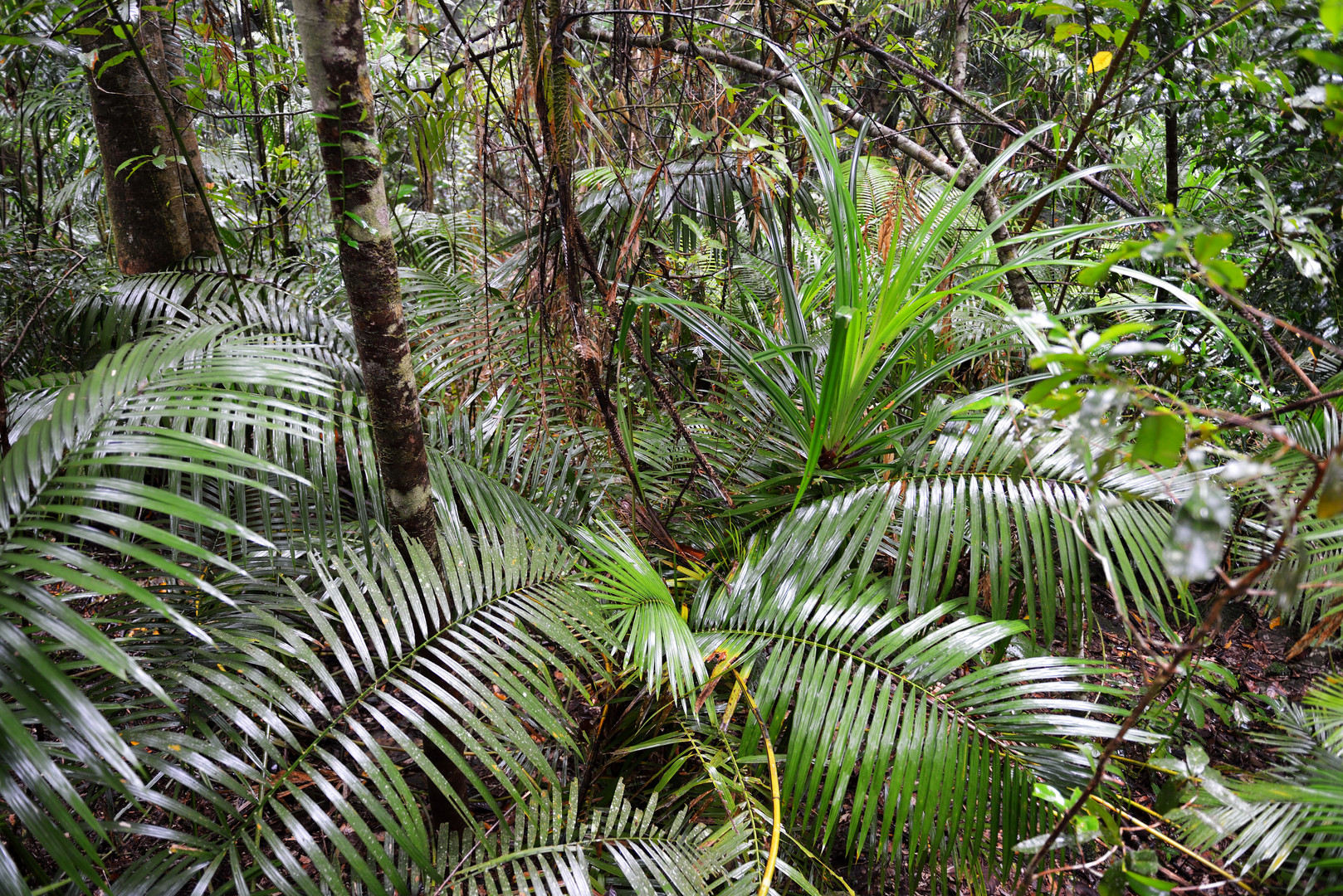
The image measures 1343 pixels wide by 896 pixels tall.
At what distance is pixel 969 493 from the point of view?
1.16 meters

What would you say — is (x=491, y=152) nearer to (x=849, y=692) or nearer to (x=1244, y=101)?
(x=849, y=692)

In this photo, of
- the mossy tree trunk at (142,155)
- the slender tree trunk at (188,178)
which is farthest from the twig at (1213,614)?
the slender tree trunk at (188,178)

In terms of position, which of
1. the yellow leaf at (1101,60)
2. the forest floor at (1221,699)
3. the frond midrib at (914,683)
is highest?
the yellow leaf at (1101,60)

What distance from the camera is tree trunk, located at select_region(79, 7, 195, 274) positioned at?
1708 millimetres

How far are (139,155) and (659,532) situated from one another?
1666 millimetres

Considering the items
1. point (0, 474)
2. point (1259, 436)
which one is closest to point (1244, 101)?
point (1259, 436)

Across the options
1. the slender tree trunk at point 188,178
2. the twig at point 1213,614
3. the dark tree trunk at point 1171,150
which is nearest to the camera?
the twig at point 1213,614

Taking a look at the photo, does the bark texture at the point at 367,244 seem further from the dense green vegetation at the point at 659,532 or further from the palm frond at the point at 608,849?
the palm frond at the point at 608,849

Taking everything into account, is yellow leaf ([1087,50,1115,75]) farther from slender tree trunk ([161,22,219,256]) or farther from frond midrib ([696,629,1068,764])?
slender tree trunk ([161,22,219,256])

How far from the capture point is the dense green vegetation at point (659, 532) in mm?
774

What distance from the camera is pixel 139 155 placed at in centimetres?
175

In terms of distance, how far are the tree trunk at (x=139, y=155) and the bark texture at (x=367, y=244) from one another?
995mm

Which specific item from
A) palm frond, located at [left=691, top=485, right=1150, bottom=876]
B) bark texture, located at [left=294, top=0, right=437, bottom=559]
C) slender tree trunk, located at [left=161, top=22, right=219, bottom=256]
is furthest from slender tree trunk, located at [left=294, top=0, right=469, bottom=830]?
slender tree trunk, located at [left=161, top=22, right=219, bottom=256]

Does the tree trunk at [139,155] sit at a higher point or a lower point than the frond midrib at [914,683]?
higher
